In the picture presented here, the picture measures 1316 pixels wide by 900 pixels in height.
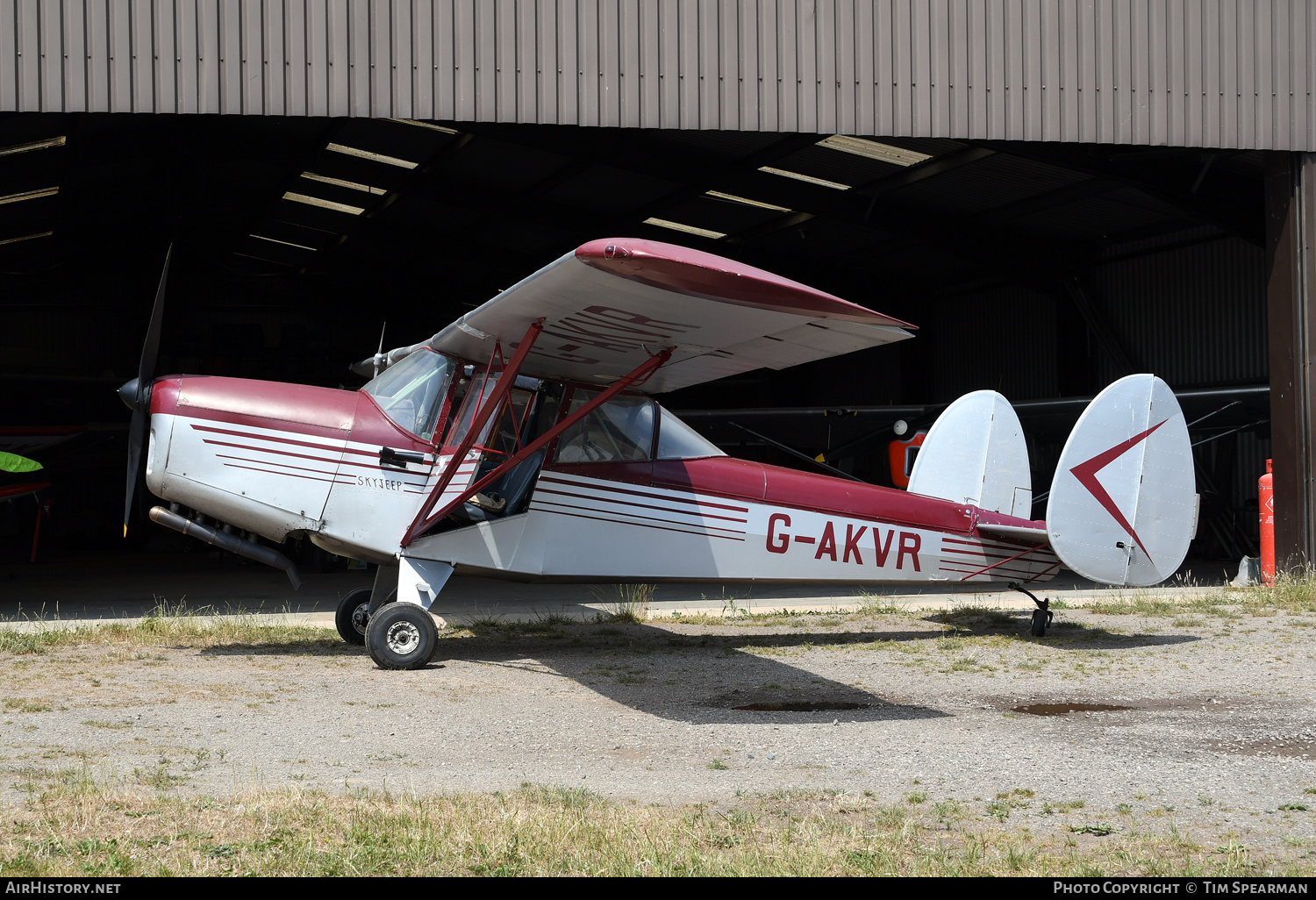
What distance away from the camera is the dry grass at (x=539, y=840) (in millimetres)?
3197

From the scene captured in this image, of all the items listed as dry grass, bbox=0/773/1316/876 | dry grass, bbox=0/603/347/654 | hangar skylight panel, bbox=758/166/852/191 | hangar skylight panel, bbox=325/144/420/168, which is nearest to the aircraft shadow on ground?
dry grass, bbox=0/603/347/654

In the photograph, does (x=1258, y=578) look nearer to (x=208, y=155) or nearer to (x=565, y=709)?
(x=565, y=709)

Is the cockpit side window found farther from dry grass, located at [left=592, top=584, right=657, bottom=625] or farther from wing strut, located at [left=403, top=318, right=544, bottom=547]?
dry grass, located at [left=592, top=584, right=657, bottom=625]

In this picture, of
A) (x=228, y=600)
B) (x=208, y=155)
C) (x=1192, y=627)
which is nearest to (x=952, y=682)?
(x=1192, y=627)

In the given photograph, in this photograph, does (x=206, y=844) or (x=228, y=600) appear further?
(x=228, y=600)

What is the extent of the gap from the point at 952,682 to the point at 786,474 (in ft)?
7.47

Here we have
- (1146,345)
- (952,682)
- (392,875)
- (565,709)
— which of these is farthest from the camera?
(1146,345)

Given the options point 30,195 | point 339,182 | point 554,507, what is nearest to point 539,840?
point 554,507

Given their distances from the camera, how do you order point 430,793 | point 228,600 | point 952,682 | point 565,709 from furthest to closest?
point 228,600
point 952,682
point 565,709
point 430,793

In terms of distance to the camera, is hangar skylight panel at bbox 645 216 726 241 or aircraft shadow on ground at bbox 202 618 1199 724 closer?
aircraft shadow on ground at bbox 202 618 1199 724

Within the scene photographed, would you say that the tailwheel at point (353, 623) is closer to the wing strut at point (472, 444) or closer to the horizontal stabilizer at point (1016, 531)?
the wing strut at point (472, 444)

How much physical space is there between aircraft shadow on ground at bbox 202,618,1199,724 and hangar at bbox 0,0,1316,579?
198 inches

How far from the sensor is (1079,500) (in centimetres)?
826

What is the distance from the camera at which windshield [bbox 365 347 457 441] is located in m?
7.87
